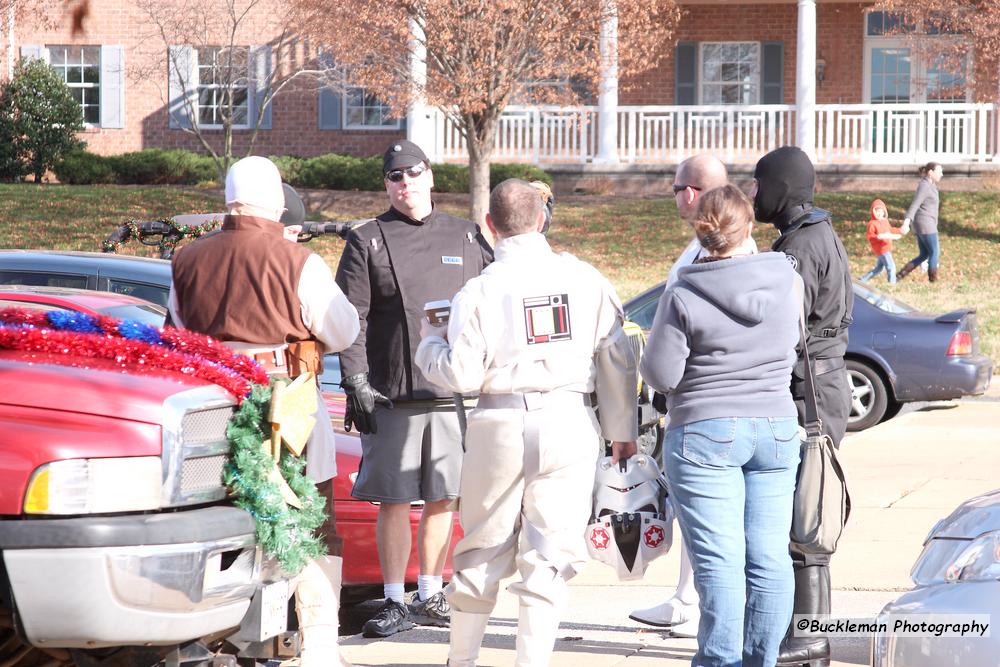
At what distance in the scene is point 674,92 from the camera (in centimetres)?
2961

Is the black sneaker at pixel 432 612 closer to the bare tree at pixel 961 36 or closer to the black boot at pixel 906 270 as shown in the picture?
the black boot at pixel 906 270

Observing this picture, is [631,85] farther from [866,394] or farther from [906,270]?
[866,394]

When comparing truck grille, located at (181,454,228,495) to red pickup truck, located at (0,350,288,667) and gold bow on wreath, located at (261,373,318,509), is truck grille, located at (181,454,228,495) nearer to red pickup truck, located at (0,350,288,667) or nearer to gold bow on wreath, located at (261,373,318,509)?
red pickup truck, located at (0,350,288,667)

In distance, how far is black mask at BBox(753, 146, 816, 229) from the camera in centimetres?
531

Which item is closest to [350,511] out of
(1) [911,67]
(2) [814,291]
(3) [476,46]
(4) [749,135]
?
(2) [814,291]

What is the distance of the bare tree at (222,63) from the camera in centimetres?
2580

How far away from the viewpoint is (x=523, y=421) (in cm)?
474

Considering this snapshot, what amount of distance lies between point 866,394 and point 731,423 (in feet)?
25.9

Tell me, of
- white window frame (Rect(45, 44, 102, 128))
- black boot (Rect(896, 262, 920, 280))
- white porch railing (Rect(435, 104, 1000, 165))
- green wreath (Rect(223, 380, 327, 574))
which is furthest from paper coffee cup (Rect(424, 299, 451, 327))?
white window frame (Rect(45, 44, 102, 128))

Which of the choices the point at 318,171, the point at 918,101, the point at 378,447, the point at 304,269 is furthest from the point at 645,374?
the point at 918,101

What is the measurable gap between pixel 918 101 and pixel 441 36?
12.6 metres

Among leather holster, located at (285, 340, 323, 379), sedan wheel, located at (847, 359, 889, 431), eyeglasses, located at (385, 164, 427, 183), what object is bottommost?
sedan wheel, located at (847, 359, 889, 431)

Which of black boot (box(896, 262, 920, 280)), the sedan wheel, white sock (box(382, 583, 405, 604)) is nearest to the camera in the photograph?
white sock (box(382, 583, 405, 604))

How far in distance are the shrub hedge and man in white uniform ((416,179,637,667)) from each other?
21803 mm
